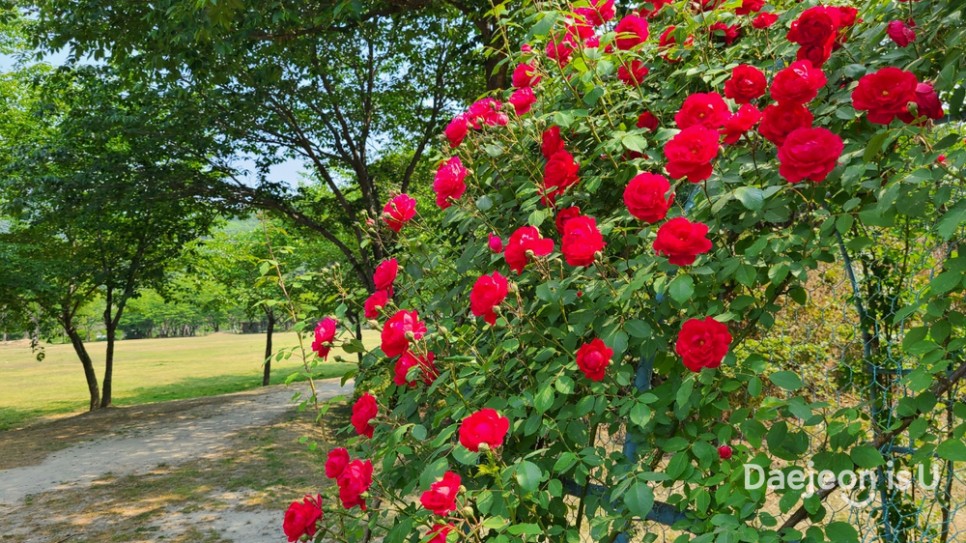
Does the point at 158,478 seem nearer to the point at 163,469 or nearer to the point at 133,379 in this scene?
the point at 163,469

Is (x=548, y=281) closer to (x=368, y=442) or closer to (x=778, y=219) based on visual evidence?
(x=778, y=219)

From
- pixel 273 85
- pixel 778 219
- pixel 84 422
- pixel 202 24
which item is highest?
pixel 273 85

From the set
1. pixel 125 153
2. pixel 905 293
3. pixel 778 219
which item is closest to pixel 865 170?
pixel 778 219

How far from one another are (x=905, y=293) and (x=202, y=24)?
4.93m

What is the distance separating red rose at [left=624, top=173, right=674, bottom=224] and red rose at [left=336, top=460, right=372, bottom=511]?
1052 millimetres

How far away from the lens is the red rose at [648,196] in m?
1.43

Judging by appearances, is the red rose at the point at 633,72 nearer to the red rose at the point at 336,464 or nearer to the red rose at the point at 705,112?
the red rose at the point at 705,112

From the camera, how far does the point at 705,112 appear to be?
1483 mm

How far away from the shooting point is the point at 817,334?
2.71 m

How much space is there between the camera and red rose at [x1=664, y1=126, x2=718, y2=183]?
4.43 feet

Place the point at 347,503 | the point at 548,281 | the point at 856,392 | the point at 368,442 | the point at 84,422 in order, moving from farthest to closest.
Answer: the point at 84,422, the point at 856,392, the point at 368,442, the point at 347,503, the point at 548,281

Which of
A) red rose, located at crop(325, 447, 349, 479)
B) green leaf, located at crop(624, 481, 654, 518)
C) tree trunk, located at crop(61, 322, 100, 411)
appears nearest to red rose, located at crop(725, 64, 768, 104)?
green leaf, located at crop(624, 481, 654, 518)

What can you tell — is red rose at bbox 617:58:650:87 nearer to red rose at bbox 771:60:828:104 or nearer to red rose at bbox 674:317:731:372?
red rose at bbox 771:60:828:104

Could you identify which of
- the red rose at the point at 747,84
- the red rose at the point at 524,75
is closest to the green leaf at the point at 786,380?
the red rose at the point at 747,84
